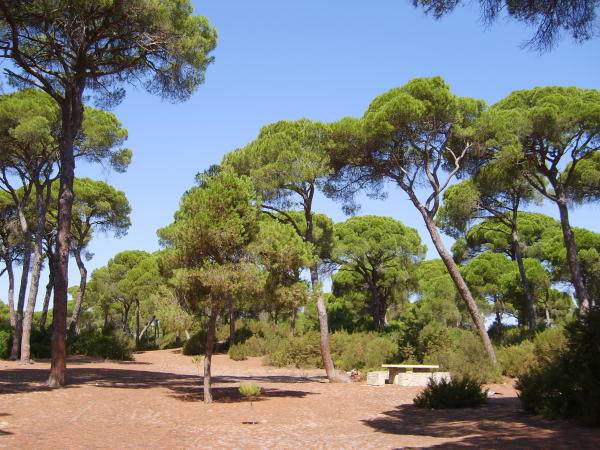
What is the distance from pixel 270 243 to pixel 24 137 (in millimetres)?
10739

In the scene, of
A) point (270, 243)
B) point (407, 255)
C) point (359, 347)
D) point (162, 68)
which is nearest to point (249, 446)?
point (270, 243)

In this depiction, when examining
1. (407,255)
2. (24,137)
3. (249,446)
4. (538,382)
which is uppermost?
(24,137)

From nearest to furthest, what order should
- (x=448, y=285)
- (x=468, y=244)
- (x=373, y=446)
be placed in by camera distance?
(x=373, y=446)
(x=468, y=244)
(x=448, y=285)

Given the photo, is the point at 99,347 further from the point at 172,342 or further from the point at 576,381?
the point at 576,381

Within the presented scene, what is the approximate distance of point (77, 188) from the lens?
2312cm

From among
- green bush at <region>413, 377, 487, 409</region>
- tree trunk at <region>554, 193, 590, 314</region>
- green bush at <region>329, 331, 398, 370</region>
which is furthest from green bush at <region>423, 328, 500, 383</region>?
tree trunk at <region>554, 193, 590, 314</region>

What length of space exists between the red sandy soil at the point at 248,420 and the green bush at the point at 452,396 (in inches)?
12.1

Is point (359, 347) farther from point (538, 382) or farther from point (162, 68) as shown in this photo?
point (162, 68)

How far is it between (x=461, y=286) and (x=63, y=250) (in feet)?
37.1

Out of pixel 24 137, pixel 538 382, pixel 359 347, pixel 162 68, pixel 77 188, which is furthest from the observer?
pixel 77 188

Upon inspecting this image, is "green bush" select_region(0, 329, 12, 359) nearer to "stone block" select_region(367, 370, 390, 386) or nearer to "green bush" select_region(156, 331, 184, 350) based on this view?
"stone block" select_region(367, 370, 390, 386)

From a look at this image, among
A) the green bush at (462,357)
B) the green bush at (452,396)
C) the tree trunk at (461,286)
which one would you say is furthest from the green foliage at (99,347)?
the green bush at (452,396)

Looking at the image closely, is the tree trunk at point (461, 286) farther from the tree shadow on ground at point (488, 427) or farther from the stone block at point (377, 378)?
the tree shadow on ground at point (488, 427)

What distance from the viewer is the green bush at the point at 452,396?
8.91m
